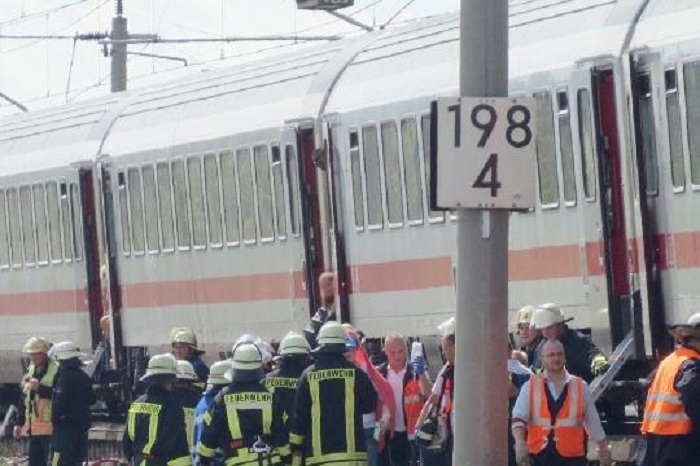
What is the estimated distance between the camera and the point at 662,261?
61.2ft

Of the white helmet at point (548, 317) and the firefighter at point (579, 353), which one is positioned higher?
the white helmet at point (548, 317)

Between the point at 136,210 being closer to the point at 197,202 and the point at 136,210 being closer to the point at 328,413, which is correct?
the point at 197,202

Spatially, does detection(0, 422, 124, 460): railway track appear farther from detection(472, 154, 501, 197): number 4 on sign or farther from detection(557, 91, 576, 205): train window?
detection(472, 154, 501, 197): number 4 on sign

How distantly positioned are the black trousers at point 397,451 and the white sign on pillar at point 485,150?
554 centimetres

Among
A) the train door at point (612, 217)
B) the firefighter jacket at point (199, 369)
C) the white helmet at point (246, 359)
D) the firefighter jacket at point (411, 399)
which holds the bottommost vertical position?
the firefighter jacket at point (411, 399)

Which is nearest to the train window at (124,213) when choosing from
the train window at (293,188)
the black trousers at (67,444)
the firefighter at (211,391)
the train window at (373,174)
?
the train window at (293,188)

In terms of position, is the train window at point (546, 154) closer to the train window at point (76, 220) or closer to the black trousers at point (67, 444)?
the black trousers at point (67, 444)

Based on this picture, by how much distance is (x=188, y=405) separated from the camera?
16.8 meters

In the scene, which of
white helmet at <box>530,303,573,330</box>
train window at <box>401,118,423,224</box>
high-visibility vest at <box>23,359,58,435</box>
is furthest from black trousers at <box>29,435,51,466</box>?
white helmet at <box>530,303,573,330</box>

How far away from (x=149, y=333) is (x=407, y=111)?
7.03m

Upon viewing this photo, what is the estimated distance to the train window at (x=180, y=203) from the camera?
27.0m

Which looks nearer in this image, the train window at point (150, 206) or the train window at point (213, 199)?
the train window at point (213, 199)

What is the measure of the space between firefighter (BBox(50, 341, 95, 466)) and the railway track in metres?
4.83

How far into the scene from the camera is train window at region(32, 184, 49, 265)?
101ft
